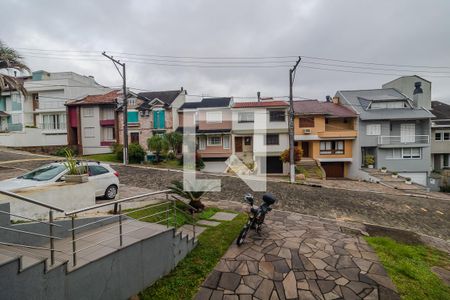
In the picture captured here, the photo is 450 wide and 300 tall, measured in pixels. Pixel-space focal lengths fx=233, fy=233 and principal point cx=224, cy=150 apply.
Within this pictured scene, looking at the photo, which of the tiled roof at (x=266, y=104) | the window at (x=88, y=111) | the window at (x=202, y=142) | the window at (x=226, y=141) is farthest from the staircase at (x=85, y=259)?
the window at (x=88, y=111)

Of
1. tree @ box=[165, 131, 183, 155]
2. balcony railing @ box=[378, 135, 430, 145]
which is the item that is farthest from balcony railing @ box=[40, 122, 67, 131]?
balcony railing @ box=[378, 135, 430, 145]

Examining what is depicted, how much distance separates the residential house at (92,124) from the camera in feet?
94.2

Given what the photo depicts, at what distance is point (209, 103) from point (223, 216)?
75.6 feet

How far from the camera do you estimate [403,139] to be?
85.1ft

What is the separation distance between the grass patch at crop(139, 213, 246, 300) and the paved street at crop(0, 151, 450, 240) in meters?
5.29

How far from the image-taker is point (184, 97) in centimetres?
3191

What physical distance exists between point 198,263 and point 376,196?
45.5 ft

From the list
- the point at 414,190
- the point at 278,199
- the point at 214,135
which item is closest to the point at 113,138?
the point at 214,135

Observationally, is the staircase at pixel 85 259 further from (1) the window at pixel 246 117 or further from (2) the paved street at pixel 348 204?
(1) the window at pixel 246 117

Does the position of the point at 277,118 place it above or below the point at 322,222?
above

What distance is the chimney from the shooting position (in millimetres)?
27144

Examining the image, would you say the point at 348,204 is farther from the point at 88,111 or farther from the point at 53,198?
the point at 88,111

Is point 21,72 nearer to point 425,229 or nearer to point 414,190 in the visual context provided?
point 425,229

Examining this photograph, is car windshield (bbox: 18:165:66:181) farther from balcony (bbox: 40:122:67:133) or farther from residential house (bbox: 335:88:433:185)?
balcony (bbox: 40:122:67:133)
